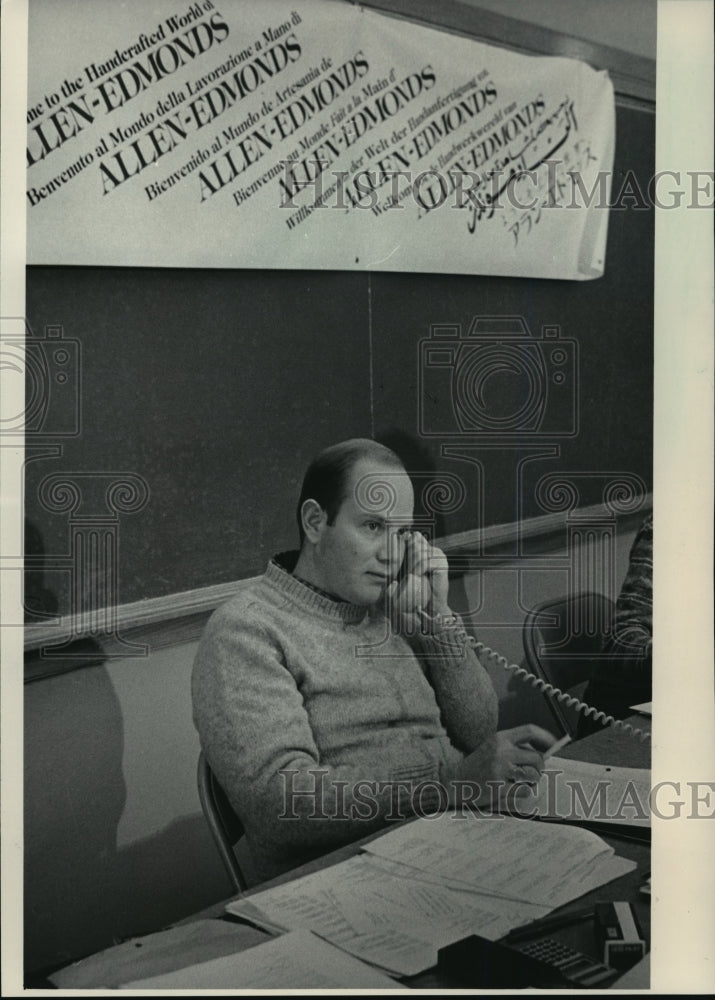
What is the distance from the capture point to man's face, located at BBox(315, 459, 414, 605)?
5.94 ft

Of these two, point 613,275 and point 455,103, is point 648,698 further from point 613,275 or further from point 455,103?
point 455,103

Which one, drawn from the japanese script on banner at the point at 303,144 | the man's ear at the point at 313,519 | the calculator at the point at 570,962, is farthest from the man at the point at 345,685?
the japanese script on banner at the point at 303,144

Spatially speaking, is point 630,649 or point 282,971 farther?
point 630,649

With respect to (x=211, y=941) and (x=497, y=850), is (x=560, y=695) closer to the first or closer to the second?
(x=497, y=850)

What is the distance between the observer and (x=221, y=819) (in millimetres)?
1786

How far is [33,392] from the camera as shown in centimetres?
179

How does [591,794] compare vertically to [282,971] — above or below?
above

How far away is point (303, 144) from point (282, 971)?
1.20m

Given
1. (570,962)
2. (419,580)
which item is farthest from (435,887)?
(419,580)

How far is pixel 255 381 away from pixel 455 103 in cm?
51

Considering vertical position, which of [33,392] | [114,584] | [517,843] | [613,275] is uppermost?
[613,275]

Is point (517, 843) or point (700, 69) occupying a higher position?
point (700, 69)

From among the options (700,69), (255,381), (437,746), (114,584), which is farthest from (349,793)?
(700,69)

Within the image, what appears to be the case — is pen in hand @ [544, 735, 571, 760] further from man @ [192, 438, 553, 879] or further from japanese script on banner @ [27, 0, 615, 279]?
japanese script on banner @ [27, 0, 615, 279]
